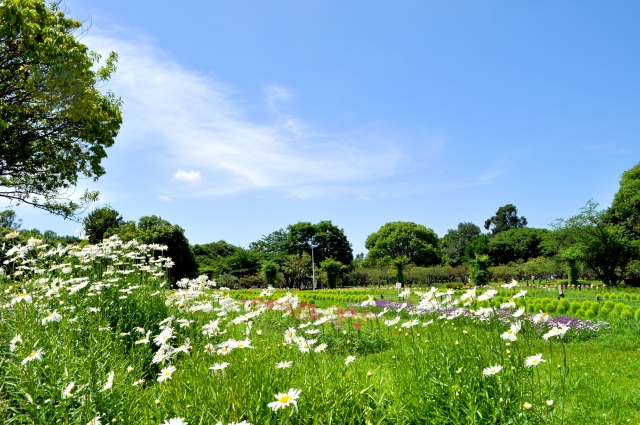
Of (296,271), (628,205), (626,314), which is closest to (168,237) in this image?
(296,271)

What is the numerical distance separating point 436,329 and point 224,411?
2.48 metres

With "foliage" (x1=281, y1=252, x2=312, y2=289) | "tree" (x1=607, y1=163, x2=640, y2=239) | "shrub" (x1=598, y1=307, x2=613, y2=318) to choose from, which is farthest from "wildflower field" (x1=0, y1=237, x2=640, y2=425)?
"foliage" (x1=281, y1=252, x2=312, y2=289)

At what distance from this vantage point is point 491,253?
169ft

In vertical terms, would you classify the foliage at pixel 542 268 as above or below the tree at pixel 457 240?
below

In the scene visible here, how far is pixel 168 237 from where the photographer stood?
96.9 ft

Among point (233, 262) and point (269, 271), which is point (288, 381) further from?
point (233, 262)

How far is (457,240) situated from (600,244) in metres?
36.6

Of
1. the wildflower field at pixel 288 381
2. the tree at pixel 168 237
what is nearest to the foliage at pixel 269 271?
the tree at pixel 168 237

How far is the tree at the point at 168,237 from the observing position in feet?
93.5

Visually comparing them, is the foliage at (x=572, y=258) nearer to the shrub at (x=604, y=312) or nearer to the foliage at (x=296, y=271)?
the shrub at (x=604, y=312)

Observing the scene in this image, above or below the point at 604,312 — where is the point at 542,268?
above

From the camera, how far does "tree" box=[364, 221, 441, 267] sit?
49.1m

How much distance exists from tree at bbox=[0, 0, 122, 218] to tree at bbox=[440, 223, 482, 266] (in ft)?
166

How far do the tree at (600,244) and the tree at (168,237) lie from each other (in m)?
26.7
